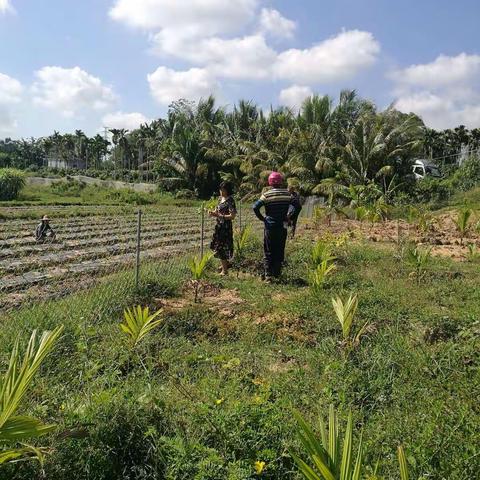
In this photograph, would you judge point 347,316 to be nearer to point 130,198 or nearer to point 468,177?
point 468,177

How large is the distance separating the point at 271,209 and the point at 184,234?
7366mm

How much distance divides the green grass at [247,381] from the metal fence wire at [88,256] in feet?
2.05

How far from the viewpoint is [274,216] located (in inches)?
259

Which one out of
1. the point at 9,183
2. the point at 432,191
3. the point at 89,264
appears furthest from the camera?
the point at 9,183

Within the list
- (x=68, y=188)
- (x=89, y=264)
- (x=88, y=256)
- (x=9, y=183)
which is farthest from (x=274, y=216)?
(x=68, y=188)

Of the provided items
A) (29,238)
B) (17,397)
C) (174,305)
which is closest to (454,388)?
(17,397)

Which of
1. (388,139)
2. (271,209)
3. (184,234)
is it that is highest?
(388,139)

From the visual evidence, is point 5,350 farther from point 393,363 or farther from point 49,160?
point 49,160

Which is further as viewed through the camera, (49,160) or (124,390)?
(49,160)

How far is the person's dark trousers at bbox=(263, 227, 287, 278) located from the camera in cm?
661

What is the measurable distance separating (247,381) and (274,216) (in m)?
3.45

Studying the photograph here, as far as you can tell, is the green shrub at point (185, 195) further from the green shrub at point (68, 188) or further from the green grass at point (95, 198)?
the green shrub at point (68, 188)

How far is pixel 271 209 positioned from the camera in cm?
657

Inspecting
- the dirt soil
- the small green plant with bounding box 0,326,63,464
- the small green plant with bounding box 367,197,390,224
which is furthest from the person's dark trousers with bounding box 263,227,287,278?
the small green plant with bounding box 367,197,390,224
